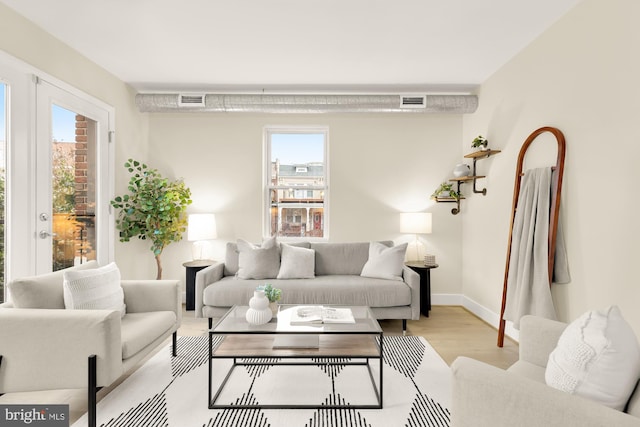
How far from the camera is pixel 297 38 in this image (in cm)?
324

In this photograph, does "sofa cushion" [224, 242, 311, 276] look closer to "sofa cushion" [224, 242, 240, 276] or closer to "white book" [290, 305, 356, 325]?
"sofa cushion" [224, 242, 240, 276]

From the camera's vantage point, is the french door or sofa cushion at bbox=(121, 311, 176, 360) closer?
sofa cushion at bbox=(121, 311, 176, 360)

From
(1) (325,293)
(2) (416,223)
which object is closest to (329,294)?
(1) (325,293)

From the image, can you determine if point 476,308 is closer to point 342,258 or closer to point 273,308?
point 342,258

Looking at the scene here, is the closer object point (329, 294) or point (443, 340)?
point (443, 340)

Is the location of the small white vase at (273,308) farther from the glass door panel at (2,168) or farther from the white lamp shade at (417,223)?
the white lamp shade at (417,223)

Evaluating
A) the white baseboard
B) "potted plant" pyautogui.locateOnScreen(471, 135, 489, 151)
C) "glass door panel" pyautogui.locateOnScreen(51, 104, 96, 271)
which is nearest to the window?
the white baseboard

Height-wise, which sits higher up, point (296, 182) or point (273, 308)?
point (296, 182)

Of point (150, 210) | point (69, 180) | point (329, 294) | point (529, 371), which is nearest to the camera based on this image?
point (529, 371)

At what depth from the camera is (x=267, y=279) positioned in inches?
157

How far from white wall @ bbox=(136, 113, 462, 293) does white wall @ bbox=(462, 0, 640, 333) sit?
1130 mm

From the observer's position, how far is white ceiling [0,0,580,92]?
278 cm

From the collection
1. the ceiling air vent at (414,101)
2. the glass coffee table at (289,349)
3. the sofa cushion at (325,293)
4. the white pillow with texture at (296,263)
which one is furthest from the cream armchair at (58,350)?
the ceiling air vent at (414,101)

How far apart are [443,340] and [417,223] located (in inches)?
56.7
